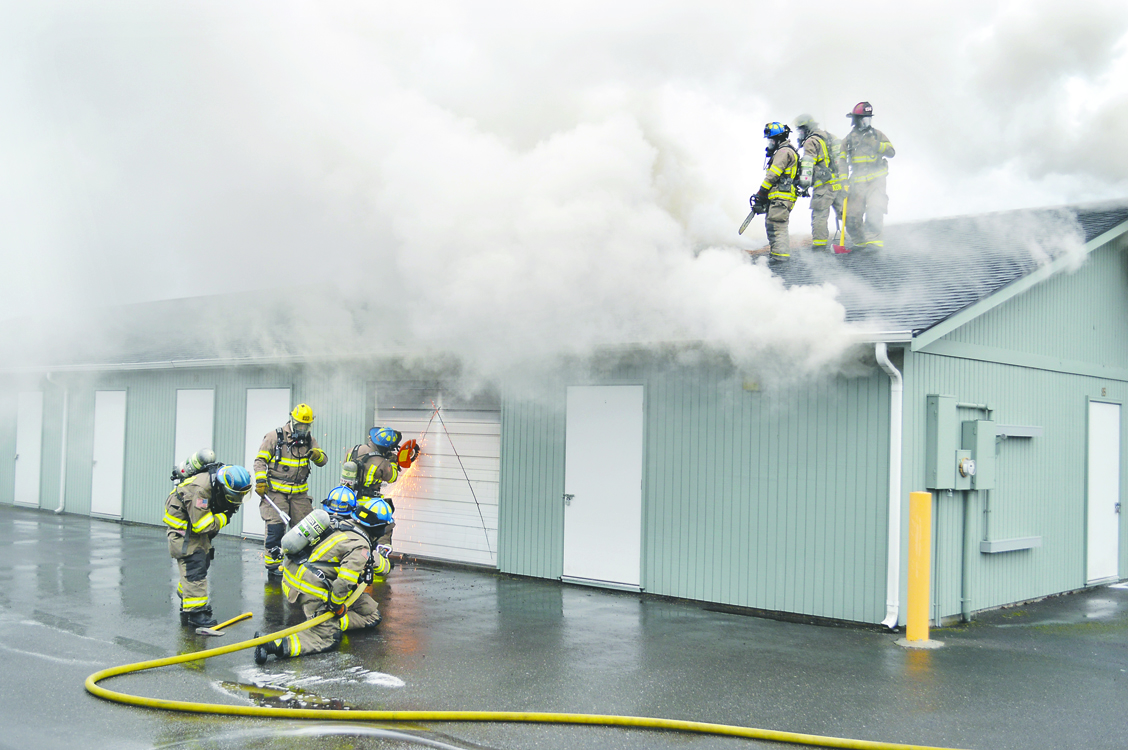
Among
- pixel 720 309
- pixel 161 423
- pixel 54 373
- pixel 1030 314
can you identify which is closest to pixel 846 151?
pixel 1030 314

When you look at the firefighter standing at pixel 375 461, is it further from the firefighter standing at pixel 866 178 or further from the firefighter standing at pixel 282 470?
the firefighter standing at pixel 866 178

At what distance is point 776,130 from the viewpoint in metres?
9.99

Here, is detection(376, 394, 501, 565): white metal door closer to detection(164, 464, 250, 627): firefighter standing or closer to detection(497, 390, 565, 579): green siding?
detection(497, 390, 565, 579): green siding

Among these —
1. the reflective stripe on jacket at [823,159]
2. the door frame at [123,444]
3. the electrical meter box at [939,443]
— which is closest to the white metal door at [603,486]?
the electrical meter box at [939,443]

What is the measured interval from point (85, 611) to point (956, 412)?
8055 millimetres

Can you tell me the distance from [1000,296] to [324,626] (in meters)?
6.66

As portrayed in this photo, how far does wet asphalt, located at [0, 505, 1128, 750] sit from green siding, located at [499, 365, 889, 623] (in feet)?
1.09

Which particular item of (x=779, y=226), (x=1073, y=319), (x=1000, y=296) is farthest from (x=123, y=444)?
(x=1073, y=319)

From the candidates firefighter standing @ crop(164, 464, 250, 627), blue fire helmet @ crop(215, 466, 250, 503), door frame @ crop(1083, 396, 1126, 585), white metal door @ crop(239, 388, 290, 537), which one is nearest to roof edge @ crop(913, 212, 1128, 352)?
door frame @ crop(1083, 396, 1126, 585)

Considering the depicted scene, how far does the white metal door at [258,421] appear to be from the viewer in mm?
12641

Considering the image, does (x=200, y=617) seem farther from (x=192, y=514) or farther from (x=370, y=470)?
(x=370, y=470)

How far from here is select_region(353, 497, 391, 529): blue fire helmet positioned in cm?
712

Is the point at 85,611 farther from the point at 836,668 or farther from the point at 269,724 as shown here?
the point at 836,668

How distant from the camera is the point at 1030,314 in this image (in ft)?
30.7
